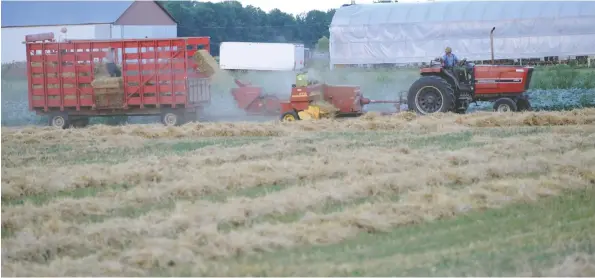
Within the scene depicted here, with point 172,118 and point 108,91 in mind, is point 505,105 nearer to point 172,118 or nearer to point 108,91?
point 172,118

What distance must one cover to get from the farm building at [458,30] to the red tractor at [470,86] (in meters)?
9.96

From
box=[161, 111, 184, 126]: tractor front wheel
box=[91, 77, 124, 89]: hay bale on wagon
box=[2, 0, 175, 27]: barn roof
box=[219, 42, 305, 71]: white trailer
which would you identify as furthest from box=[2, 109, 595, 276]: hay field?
box=[219, 42, 305, 71]: white trailer

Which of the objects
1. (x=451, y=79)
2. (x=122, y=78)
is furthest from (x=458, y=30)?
(x=122, y=78)

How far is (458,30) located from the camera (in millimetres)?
34281

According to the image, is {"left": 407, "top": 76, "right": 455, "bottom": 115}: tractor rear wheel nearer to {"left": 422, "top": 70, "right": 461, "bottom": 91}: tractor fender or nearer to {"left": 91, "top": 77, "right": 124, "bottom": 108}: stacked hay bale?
{"left": 422, "top": 70, "right": 461, "bottom": 91}: tractor fender

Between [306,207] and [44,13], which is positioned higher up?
[44,13]

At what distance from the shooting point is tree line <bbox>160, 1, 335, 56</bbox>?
131ft

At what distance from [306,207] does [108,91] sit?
14.0 metres

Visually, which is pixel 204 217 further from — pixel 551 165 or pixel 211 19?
pixel 211 19

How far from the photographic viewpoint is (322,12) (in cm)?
4228

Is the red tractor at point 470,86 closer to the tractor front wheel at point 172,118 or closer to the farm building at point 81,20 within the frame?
the tractor front wheel at point 172,118

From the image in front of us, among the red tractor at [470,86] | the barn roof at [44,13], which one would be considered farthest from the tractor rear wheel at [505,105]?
the barn roof at [44,13]

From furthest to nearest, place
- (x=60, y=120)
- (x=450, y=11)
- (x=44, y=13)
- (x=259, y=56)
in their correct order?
(x=259, y=56), (x=450, y=11), (x=44, y=13), (x=60, y=120)

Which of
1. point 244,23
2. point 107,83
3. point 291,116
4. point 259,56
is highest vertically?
point 244,23
